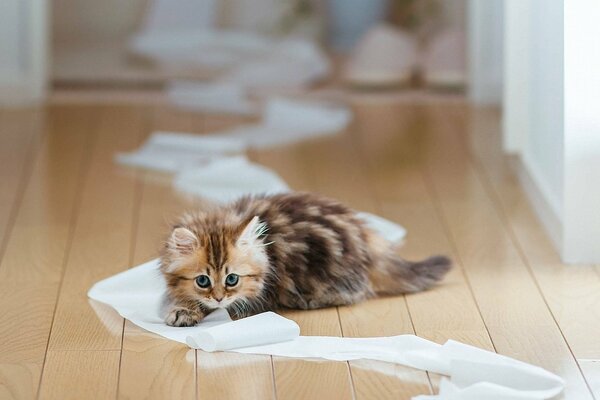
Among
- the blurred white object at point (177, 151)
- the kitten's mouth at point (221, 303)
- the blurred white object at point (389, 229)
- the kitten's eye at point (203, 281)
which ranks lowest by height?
the blurred white object at point (177, 151)

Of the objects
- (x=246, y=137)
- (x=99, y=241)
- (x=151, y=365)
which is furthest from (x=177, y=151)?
(x=151, y=365)

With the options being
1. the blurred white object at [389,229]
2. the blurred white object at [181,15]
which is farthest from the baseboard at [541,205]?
the blurred white object at [181,15]

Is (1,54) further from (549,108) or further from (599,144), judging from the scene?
(599,144)

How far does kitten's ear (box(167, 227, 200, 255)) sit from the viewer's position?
2.31m

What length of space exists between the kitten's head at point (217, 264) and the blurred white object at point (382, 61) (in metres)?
2.57

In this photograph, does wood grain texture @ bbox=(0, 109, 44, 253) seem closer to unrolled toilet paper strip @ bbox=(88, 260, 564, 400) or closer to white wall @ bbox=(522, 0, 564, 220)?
unrolled toilet paper strip @ bbox=(88, 260, 564, 400)

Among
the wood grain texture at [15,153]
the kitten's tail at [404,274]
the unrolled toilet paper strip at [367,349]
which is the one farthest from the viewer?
the wood grain texture at [15,153]

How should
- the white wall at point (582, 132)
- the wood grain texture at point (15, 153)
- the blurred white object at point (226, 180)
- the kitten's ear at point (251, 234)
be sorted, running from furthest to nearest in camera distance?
the blurred white object at point (226, 180) → the wood grain texture at point (15, 153) → the white wall at point (582, 132) → the kitten's ear at point (251, 234)

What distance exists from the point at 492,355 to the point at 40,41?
284cm

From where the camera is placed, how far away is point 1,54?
14.6 feet

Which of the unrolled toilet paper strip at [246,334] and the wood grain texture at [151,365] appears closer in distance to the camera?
the wood grain texture at [151,365]

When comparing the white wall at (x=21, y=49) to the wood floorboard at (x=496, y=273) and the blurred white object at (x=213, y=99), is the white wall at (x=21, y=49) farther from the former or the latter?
the wood floorboard at (x=496, y=273)

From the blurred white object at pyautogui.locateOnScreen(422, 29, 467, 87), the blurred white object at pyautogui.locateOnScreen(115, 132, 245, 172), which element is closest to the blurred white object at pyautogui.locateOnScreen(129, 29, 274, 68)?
the blurred white object at pyautogui.locateOnScreen(422, 29, 467, 87)

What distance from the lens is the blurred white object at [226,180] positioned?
134 inches
